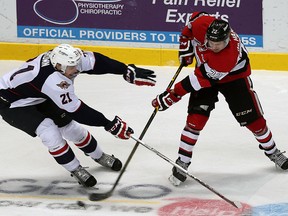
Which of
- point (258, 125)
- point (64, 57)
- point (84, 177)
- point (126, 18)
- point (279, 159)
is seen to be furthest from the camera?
point (126, 18)

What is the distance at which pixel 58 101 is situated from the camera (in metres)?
4.73

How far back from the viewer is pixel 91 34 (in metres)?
7.83

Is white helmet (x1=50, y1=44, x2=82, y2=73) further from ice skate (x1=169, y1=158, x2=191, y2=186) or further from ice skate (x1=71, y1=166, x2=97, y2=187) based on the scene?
ice skate (x1=169, y1=158, x2=191, y2=186)

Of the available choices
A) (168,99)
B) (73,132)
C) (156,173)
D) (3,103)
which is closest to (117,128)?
(168,99)

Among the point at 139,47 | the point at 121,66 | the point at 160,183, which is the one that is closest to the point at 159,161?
the point at 160,183

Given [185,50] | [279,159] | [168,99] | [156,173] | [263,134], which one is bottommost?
[156,173]

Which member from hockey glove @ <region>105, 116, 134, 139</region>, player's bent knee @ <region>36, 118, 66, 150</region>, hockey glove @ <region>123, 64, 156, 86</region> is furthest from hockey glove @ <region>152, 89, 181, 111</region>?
player's bent knee @ <region>36, 118, 66, 150</region>

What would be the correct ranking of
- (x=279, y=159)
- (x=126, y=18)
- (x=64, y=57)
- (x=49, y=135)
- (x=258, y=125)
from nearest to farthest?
(x=64, y=57) → (x=49, y=135) → (x=258, y=125) → (x=279, y=159) → (x=126, y=18)

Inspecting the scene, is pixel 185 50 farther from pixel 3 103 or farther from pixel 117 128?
pixel 3 103

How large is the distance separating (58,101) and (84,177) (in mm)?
487

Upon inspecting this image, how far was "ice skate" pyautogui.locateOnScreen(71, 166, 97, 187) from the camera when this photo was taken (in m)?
4.93

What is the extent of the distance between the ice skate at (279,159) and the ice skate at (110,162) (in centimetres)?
90

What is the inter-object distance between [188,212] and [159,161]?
915mm

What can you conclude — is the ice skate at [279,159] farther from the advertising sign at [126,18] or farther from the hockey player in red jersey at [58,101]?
the advertising sign at [126,18]
